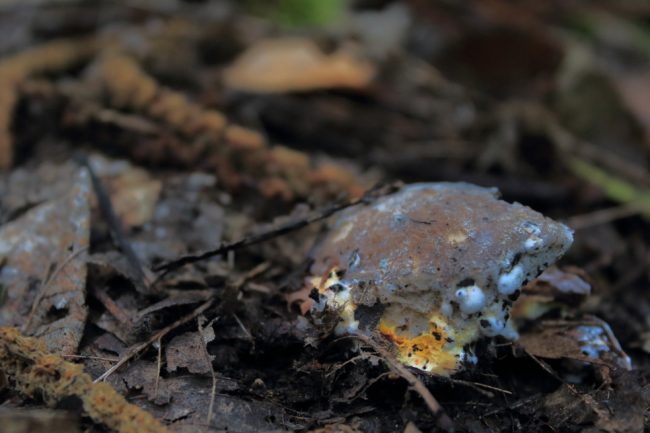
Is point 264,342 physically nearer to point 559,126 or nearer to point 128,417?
point 128,417

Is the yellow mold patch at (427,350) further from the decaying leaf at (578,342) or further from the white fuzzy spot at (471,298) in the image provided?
the decaying leaf at (578,342)

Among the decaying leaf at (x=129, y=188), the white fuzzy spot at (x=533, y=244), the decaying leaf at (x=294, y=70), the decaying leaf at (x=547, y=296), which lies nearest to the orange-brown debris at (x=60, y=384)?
the decaying leaf at (x=129, y=188)

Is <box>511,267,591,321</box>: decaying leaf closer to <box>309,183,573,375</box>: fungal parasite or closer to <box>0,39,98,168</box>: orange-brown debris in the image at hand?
<box>309,183,573,375</box>: fungal parasite

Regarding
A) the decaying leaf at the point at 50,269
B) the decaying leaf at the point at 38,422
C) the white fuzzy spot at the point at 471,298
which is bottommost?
the decaying leaf at the point at 50,269

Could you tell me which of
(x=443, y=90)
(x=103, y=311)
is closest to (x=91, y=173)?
(x=103, y=311)

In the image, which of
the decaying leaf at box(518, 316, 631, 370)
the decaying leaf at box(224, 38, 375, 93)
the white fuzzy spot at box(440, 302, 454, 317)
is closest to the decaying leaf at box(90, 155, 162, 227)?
the decaying leaf at box(224, 38, 375, 93)

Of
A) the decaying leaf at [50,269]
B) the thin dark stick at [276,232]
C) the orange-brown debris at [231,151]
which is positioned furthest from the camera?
the orange-brown debris at [231,151]
